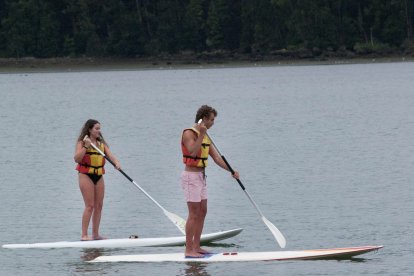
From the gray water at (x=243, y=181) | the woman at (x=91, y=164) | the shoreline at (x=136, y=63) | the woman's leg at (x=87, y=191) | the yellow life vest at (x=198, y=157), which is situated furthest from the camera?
the shoreline at (x=136, y=63)

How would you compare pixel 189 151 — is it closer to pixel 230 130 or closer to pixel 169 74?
pixel 230 130

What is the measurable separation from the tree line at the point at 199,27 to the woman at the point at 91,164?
135 meters

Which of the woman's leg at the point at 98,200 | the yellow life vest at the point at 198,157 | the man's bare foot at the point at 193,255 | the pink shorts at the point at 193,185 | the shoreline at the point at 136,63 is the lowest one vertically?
the shoreline at the point at 136,63

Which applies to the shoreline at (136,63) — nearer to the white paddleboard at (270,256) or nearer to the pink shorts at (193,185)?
the white paddleboard at (270,256)

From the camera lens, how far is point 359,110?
74.4 m

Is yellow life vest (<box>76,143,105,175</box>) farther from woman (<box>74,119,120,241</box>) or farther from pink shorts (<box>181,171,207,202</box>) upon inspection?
pink shorts (<box>181,171,207,202</box>)

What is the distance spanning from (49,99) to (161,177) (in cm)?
7002

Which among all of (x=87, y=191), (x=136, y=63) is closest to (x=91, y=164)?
(x=87, y=191)

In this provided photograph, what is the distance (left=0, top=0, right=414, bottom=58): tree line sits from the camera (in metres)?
158

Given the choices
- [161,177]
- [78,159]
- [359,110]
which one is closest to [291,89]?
[359,110]

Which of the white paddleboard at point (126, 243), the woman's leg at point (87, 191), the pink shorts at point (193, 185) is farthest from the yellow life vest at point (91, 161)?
the pink shorts at point (193, 185)

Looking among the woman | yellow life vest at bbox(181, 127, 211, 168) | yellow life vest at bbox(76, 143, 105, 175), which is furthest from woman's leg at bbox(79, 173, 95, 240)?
yellow life vest at bbox(181, 127, 211, 168)

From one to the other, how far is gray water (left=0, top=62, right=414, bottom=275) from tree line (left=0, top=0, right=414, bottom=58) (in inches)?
2711

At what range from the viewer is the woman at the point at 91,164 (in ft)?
68.8
